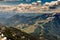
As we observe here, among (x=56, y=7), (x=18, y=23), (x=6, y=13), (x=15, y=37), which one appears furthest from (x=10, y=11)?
(x=15, y=37)

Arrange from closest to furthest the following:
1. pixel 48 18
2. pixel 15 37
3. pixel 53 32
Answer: pixel 15 37, pixel 53 32, pixel 48 18

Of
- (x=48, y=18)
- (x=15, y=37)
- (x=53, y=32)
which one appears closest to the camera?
(x=15, y=37)

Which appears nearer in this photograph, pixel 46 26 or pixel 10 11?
pixel 46 26

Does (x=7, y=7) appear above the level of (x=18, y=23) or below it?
above

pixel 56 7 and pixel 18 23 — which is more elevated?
pixel 56 7

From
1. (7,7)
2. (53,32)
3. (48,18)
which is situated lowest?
(53,32)

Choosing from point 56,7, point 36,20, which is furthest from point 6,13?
point 56,7

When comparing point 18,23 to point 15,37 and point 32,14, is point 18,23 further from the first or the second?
point 15,37

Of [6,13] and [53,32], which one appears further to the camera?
[6,13]

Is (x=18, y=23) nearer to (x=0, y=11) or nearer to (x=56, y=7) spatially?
(x=0, y=11)
